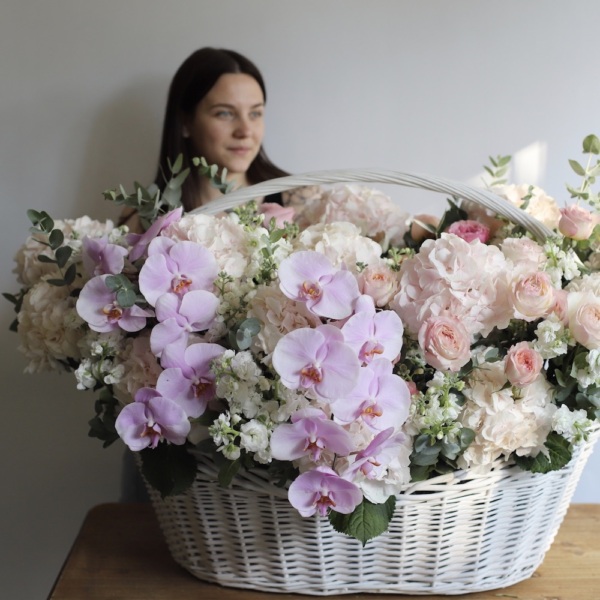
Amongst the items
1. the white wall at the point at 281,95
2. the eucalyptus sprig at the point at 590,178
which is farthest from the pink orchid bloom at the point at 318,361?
the white wall at the point at 281,95

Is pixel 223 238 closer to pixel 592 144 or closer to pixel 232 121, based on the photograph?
pixel 592 144

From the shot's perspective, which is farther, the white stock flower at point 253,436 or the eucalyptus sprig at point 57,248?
the eucalyptus sprig at point 57,248

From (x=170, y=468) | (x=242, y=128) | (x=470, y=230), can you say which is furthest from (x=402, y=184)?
(x=242, y=128)

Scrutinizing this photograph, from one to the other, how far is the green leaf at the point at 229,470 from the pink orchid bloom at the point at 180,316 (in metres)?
0.14

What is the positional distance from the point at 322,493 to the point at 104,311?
0.33m

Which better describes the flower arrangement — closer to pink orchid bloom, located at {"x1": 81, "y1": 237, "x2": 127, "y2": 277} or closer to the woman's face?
pink orchid bloom, located at {"x1": 81, "y1": 237, "x2": 127, "y2": 277}

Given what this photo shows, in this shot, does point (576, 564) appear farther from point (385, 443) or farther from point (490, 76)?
point (490, 76)

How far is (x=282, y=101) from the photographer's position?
70.9 inches

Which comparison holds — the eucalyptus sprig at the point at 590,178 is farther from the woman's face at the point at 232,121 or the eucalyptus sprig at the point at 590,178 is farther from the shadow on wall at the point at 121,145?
the shadow on wall at the point at 121,145

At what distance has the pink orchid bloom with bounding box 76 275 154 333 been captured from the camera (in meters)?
0.86

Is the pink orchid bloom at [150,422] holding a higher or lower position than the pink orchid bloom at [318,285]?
lower

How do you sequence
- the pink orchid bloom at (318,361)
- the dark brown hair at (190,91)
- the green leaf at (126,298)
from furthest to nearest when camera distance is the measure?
1. the dark brown hair at (190,91)
2. the green leaf at (126,298)
3. the pink orchid bloom at (318,361)

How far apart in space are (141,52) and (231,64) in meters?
0.23

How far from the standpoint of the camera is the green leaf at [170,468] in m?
0.87
